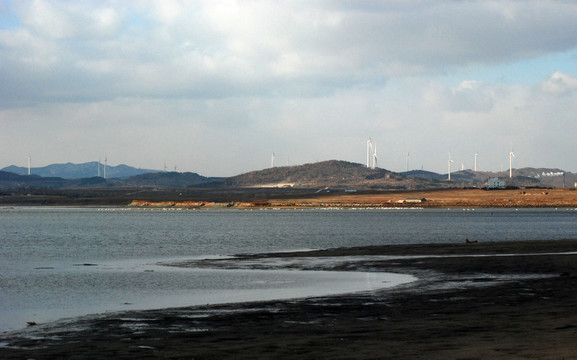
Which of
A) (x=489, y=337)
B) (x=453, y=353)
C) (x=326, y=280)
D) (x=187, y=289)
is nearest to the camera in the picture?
(x=453, y=353)

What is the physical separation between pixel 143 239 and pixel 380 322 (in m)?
58.0

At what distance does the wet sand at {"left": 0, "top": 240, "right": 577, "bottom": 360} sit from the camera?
1611 cm

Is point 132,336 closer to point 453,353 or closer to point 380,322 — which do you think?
point 380,322

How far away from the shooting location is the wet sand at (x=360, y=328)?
16109 millimetres

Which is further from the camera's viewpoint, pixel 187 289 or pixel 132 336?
pixel 187 289

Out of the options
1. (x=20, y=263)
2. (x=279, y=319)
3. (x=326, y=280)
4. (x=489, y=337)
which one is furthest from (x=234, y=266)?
(x=489, y=337)

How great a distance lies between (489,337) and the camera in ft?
56.7

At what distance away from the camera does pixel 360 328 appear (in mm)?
19578

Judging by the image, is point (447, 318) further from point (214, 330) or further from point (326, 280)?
point (326, 280)

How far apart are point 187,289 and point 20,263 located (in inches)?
804

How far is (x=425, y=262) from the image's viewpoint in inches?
1655

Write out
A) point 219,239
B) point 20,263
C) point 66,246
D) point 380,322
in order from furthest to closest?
point 219,239 → point 66,246 → point 20,263 → point 380,322

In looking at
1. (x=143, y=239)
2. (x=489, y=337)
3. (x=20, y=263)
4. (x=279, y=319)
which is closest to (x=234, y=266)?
(x=20, y=263)

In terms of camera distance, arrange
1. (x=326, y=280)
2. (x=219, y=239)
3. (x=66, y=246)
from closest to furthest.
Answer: (x=326, y=280) < (x=66, y=246) < (x=219, y=239)
